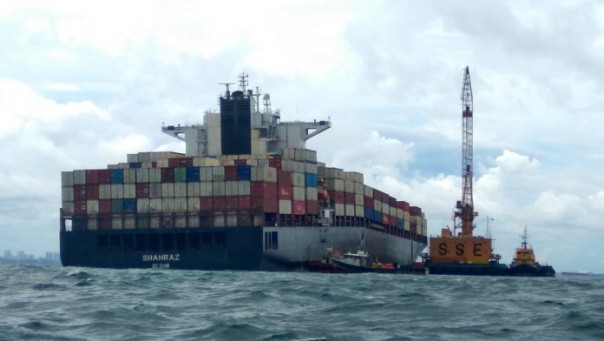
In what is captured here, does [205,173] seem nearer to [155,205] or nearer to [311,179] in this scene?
[155,205]

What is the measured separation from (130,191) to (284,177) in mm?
15844

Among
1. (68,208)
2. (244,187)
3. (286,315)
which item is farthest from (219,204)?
(286,315)

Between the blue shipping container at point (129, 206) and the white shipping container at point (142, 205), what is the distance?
0.43m

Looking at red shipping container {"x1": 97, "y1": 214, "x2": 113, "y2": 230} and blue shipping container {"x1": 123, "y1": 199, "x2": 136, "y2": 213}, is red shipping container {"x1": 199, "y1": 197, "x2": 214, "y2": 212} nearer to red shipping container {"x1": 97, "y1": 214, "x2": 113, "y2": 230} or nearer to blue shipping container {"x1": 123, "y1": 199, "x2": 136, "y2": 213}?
blue shipping container {"x1": 123, "y1": 199, "x2": 136, "y2": 213}

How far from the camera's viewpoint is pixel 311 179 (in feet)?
379

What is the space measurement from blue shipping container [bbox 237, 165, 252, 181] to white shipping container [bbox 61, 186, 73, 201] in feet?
59.9

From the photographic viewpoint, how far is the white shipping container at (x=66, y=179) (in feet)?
360

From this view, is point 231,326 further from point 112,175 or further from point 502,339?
point 112,175

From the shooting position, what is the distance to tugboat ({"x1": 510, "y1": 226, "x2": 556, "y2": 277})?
111188mm

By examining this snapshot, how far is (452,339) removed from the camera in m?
31.6

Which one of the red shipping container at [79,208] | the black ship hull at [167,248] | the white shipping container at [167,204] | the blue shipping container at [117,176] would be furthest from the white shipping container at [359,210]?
the red shipping container at [79,208]

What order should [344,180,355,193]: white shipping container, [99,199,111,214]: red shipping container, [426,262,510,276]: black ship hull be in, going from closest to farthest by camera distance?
[99,199,111,214]: red shipping container → [426,262,510,276]: black ship hull → [344,180,355,193]: white shipping container

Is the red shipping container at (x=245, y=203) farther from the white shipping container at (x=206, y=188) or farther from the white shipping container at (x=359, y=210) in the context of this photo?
the white shipping container at (x=359, y=210)

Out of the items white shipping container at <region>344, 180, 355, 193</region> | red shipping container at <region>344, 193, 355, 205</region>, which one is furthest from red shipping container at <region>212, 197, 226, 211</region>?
white shipping container at <region>344, 180, 355, 193</region>
